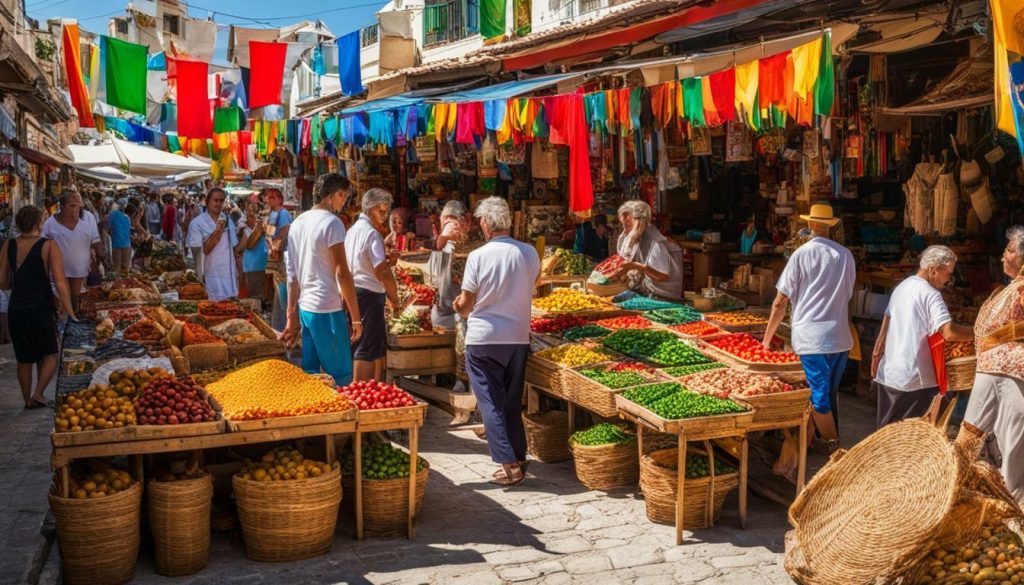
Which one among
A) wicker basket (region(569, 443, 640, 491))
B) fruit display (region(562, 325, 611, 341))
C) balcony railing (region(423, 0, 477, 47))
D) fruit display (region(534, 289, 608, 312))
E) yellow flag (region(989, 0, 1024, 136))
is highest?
balcony railing (region(423, 0, 477, 47))

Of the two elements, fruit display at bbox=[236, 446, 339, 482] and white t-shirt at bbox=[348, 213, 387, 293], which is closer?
fruit display at bbox=[236, 446, 339, 482]

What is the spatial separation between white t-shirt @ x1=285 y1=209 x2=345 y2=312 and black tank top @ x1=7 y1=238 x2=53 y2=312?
10.3ft

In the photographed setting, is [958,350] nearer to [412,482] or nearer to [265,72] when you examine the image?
[412,482]

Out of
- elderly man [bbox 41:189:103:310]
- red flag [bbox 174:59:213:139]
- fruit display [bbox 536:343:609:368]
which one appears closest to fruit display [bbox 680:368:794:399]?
fruit display [bbox 536:343:609:368]

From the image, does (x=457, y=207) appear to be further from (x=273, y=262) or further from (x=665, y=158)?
(x=273, y=262)

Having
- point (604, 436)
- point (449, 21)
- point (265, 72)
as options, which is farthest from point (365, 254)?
point (449, 21)

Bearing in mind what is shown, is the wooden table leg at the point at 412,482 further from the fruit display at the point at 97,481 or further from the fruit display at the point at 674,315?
the fruit display at the point at 674,315

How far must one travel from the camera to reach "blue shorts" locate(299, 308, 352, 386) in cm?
752

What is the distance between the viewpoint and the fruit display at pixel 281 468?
566 cm

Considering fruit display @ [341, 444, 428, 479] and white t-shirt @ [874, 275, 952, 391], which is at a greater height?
white t-shirt @ [874, 275, 952, 391]

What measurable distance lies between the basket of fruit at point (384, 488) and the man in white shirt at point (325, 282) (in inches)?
56.6

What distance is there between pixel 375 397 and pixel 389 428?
265 mm

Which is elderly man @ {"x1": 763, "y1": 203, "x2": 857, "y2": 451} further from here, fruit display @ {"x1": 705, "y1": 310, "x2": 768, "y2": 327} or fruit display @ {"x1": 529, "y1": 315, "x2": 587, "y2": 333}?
fruit display @ {"x1": 529, "y1": 315, "x2": 587, "y2": 333}

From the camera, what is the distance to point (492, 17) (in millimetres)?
16234
